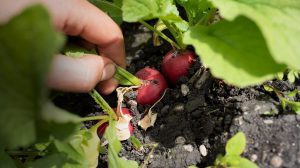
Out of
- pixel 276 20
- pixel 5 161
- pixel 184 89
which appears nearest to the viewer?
pixel 276 20

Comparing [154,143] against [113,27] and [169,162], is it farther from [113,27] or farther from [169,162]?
[113,27]

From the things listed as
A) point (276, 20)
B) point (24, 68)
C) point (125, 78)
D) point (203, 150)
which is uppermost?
point (24, 68)

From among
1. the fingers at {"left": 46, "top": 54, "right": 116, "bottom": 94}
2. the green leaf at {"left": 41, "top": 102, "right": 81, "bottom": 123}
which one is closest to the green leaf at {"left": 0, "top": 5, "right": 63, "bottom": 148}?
the green leaf at {"left": 41, "top": 102, "right": 81, "bottom": 123}

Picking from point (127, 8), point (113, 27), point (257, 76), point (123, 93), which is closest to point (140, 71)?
point (123, 93)

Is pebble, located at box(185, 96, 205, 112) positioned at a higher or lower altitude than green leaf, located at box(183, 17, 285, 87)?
lower

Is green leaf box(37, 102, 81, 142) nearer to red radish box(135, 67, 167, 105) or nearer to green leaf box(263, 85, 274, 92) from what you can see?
red radish box(135, 67, 167, 105)

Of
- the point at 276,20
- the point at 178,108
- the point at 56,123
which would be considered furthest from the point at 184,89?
the point at 56,123

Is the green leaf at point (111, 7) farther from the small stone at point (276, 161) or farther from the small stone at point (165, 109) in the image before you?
the small stone at point (276, 161)

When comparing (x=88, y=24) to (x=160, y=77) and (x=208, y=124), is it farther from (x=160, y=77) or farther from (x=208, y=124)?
(x=208, y=124)
